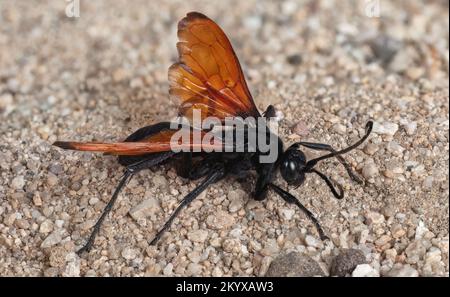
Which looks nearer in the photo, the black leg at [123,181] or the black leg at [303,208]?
the black leg at [303,208]

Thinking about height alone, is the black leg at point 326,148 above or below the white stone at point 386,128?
below

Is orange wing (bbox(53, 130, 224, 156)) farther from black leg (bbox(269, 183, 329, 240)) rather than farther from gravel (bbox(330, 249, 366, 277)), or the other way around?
gravel (bbox(330, 249, 366, 277))

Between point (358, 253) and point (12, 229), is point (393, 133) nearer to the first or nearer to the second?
point (358, 253)

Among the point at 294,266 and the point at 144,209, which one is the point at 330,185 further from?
the point at 144,209

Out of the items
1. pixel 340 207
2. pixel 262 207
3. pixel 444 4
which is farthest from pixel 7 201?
pixel 444 4

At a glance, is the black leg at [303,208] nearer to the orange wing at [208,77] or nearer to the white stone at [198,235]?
the white stone at [198,235]

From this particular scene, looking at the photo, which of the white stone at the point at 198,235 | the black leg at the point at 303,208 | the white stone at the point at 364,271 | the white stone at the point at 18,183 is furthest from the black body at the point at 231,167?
the white stone at the point at 18,183

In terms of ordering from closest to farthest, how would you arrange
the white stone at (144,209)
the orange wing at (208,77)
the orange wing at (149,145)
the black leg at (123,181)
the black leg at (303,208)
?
the orange wing at (149,145)
the black leg at (303,208)
the black leg at (123,181)
the white stone at (144,209)
the orange wing at (208,77)
